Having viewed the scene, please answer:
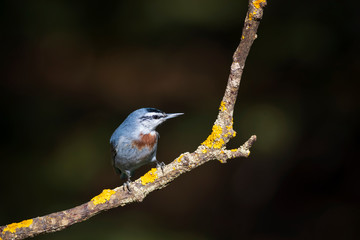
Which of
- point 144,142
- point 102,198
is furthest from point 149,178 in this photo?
point 144,142

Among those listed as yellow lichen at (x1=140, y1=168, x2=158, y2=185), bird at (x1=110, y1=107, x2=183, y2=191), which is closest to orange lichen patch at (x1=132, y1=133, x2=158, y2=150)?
bird at (x1=110, y1=107, x2=183, y2=191)

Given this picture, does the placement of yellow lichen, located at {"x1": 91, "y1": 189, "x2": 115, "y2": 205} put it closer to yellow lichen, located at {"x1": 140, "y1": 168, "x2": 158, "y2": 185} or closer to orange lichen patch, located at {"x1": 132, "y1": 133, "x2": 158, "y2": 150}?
yellow lichen, located at {"x1": 140, "y1": 168, "x2": 158, "y2": 185}

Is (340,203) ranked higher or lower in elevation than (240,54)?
lower

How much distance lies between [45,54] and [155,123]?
3.10m

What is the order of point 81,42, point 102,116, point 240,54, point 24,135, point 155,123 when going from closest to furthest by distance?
1. point 240,54
2. point 155,123
3. point 24,135
4. point 102,116
5. point 81,42

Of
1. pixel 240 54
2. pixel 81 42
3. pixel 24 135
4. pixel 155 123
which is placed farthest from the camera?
pixel 81 42

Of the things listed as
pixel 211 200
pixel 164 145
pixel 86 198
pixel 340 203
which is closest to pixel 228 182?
pixel 211 200

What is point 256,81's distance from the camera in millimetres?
5406

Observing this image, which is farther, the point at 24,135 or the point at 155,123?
the point at 24,135

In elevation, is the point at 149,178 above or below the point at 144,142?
above

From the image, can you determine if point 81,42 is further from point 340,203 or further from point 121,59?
point 340,203

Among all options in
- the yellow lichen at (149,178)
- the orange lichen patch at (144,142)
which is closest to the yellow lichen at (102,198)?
the yellow lichen at (149,178)

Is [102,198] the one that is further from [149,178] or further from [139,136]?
[139,136]

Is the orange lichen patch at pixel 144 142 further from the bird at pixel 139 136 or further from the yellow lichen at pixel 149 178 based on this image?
the yellow lichen at pixel 149 178
